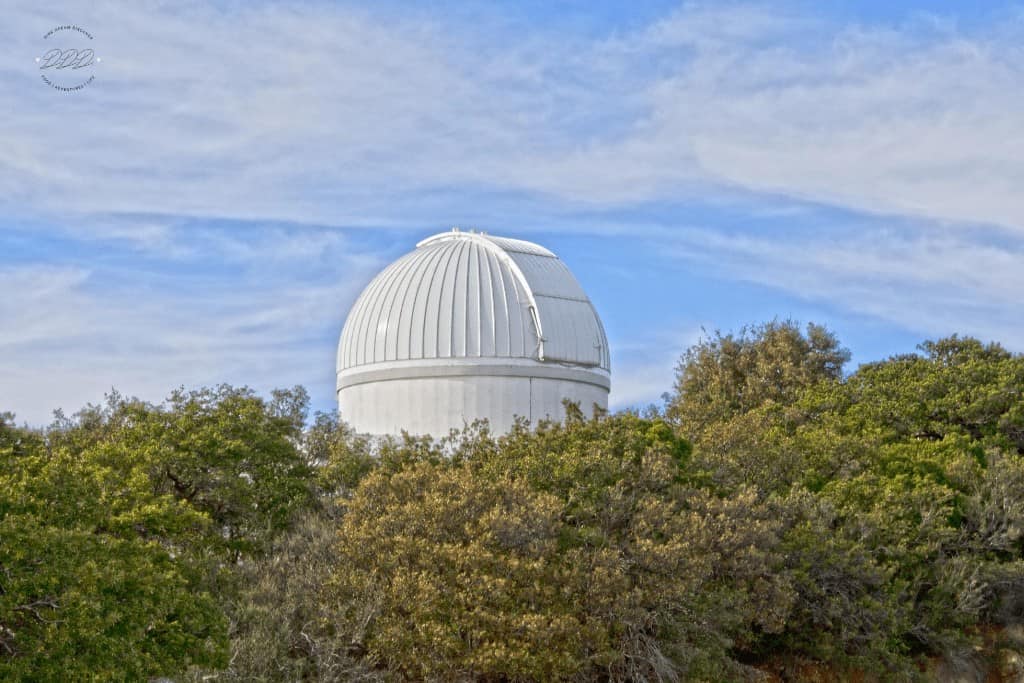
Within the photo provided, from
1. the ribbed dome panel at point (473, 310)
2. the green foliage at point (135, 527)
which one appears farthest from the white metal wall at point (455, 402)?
the green foliage at point (135, 527)

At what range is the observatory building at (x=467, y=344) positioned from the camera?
132ft

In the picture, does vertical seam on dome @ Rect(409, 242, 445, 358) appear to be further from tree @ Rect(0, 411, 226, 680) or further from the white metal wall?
tree @ Rect(0, 411, 226, 680)

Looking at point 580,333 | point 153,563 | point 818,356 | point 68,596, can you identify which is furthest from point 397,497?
point 818,356

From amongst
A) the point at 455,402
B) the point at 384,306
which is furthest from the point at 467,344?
the point at 384,306

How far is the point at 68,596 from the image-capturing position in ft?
64.2

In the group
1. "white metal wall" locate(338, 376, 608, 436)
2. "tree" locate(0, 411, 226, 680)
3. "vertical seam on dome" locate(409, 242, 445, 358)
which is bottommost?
"tree" locate(0, 411, 226, 680)

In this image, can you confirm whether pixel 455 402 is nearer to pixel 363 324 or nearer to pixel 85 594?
pixel 363 324

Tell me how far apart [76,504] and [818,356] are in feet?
118

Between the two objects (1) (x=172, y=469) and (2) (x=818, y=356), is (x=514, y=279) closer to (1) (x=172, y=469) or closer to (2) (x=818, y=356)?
(1) (x=172, y=469)

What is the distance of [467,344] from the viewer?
40188 millimetres

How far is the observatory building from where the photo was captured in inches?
1583

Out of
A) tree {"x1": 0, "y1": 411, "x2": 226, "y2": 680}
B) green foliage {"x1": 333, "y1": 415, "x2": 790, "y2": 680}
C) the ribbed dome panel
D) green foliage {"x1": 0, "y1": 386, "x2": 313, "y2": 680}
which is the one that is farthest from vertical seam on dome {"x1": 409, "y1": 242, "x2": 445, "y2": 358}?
tree {"x1": 0, "y1": 411, "x2": 226, "y2": 680}

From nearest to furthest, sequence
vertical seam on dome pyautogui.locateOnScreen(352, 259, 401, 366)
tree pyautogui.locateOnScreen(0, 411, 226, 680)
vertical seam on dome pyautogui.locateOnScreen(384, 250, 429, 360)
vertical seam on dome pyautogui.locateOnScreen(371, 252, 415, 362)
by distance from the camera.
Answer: tree pyautogui.locateOnScreen(0, 411, 226, 680) → vertical seam on dome pyautogui.locateOnScreen(384, 250, 429, 360) → vertical seam on dome pyautogui.locateOnScreen(371, 252, 415, 362) → vertical seam on dome pyautogui.locateOnScreen(352, 259, 401, 366)

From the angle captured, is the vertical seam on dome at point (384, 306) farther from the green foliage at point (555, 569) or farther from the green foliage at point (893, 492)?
the green foliage at point (555, 569)
